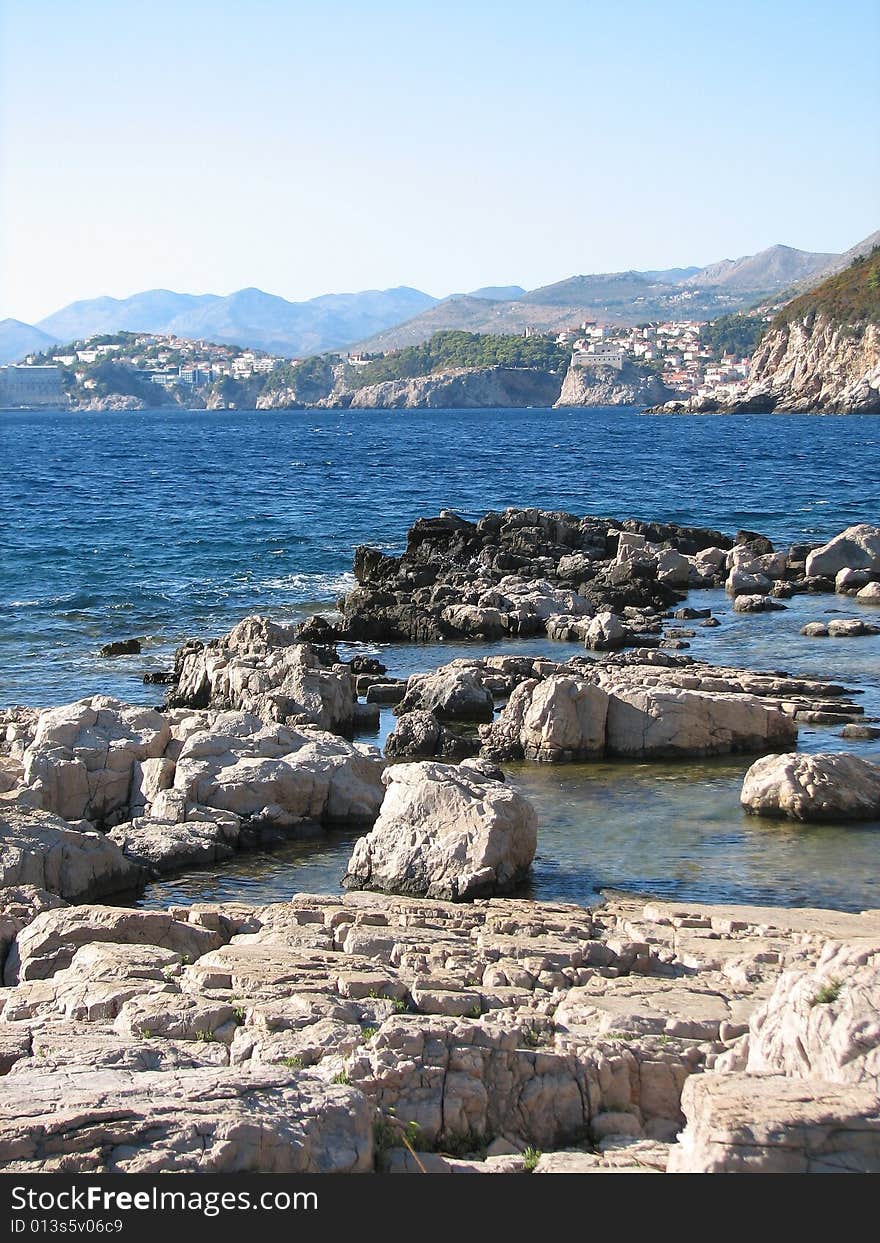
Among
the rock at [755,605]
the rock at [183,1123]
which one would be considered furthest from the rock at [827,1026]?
the rock at [755,605]

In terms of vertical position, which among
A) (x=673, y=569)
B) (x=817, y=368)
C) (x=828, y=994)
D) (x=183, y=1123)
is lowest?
(x=673, y=569)

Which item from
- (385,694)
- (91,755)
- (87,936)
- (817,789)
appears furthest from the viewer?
(385,694)

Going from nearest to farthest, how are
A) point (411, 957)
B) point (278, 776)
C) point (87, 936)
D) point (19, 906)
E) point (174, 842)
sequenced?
point (411, 957), point (87, 936), point (19, 906), point (174, 842), point (278, 776)

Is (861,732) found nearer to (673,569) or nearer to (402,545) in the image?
(673,569)

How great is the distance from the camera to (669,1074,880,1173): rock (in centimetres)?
750

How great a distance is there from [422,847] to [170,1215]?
9.57 metres

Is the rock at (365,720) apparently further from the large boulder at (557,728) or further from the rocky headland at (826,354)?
the rocky headland at (826,354)

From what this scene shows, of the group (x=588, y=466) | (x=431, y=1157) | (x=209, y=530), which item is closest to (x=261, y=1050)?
(x=431, y=1157)

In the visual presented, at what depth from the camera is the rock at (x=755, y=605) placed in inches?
1476

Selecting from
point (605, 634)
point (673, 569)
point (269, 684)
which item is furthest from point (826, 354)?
point (269, 684)

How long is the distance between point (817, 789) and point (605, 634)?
13.1 meters

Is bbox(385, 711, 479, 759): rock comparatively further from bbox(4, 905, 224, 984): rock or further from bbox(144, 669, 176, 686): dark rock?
bbox(4, 905, 224, 984): rock

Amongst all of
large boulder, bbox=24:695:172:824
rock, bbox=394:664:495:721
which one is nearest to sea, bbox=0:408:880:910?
rock, bbox=394:664:495:721

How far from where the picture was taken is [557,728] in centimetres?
2298
